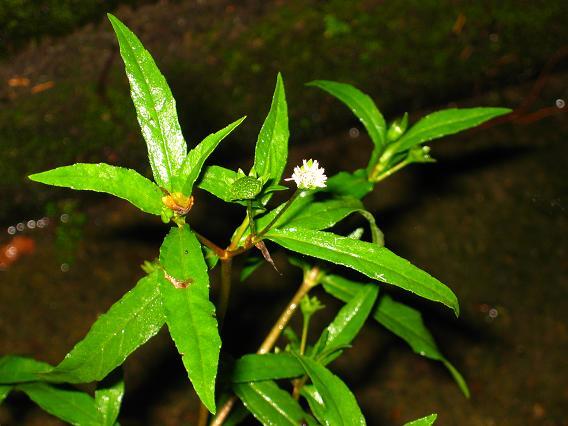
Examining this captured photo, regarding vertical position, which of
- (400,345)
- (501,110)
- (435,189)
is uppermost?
(501,110)

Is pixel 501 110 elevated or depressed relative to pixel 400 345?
elevated

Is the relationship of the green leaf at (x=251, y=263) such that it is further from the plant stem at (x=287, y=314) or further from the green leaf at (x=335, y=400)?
the green leaf at (x=335, y=400)

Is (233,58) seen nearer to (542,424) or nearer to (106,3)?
(106,3)

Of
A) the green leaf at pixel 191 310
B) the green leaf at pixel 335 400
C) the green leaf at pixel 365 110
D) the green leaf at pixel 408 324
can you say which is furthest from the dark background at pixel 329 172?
the green leaf at pixel 191 310

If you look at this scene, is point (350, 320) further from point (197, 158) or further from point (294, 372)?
point (197, 158)

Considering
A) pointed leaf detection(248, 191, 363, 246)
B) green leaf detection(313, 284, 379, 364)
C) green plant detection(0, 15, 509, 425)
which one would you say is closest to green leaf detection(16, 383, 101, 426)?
green plant detection(0, 15, 509, 425)

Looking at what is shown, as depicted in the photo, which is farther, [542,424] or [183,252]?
[542,424]

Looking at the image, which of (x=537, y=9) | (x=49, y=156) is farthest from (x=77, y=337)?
(x=537, y=9)
